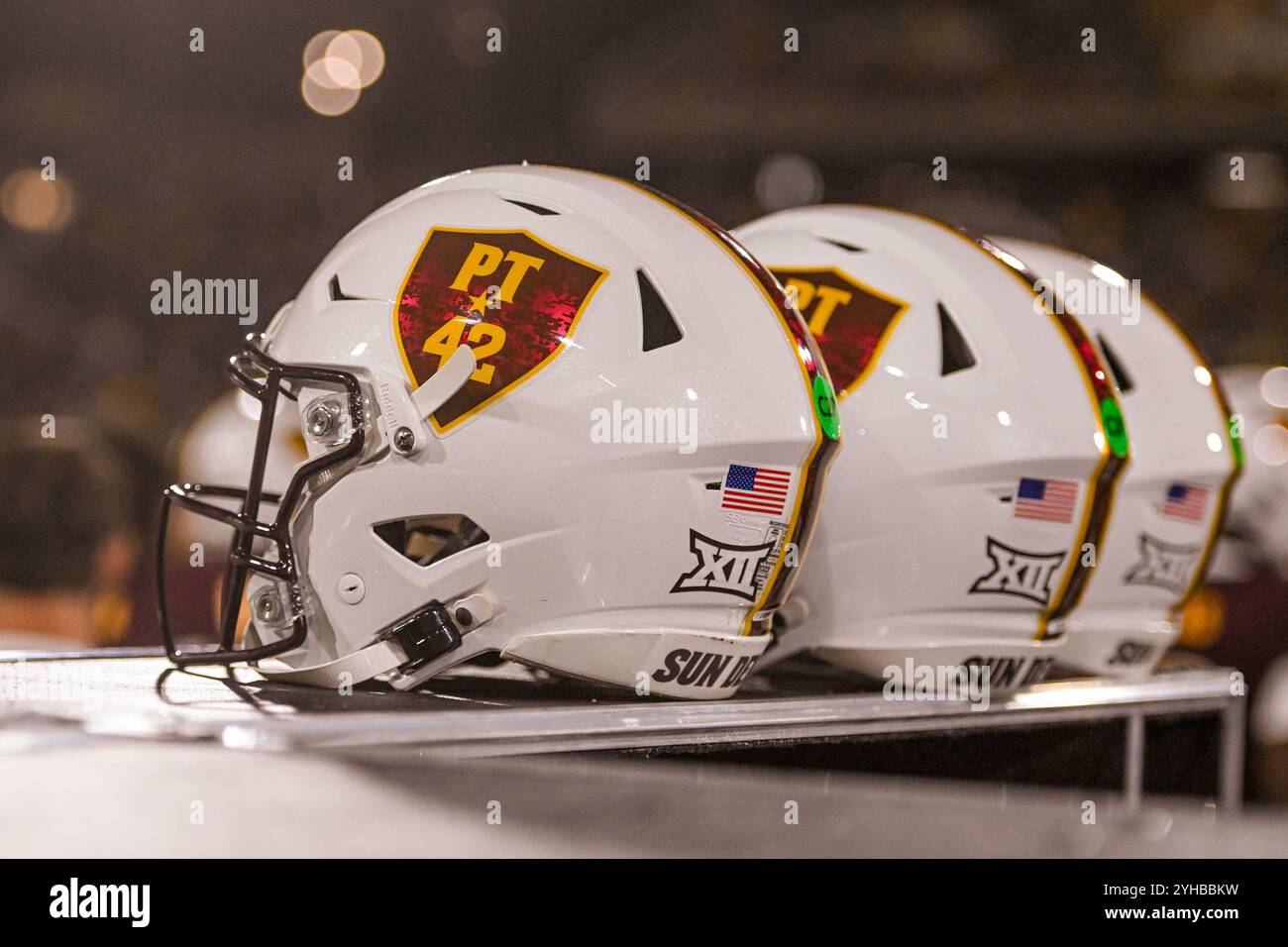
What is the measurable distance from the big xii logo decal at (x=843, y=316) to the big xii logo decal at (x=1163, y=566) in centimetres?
44

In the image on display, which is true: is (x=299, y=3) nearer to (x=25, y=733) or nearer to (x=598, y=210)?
(x=598, y=210)

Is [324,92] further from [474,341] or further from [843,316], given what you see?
[474,341]

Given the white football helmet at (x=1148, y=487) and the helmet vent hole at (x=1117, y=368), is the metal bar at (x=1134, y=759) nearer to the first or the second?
the white football helmet at (x=1148, y=487)

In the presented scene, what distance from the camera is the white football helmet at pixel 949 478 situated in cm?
135

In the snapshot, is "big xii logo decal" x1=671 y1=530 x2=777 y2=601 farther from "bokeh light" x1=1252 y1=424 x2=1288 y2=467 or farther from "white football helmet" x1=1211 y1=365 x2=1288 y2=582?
"bokeh light" x1=1252 y1=424 x2=1288 y2=467

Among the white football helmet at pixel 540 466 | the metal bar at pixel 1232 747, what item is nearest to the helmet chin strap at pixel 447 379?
the white football helmet at pixel 540 466

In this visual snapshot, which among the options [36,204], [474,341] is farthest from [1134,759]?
[36,204]

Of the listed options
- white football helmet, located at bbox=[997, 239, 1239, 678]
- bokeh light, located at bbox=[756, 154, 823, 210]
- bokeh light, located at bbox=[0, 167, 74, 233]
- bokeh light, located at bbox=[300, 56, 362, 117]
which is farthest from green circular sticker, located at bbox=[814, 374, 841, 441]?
bokeh light, located at bbox=[0, 167, 74, 233]

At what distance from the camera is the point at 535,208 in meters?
1.21

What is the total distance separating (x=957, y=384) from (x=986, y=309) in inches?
4.0

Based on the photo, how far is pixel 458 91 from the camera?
451 centimetres

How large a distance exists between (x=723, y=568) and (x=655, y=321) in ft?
0.71
